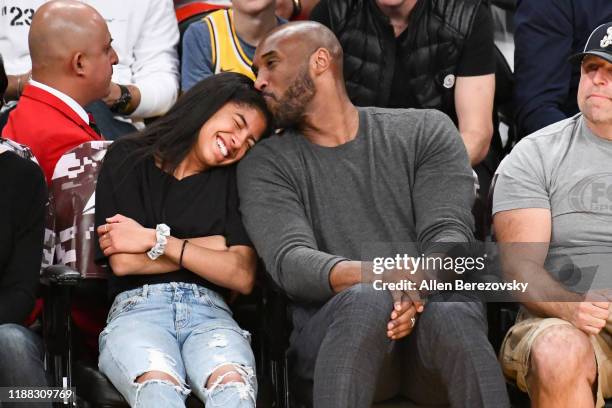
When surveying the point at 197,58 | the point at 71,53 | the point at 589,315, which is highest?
the point at 71,53

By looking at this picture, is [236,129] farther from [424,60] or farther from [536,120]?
[536,120]

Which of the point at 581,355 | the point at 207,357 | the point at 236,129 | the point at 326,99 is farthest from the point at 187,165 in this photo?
the point at 581,355

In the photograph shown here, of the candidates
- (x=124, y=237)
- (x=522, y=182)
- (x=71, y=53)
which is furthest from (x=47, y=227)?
(x=522, y=182)

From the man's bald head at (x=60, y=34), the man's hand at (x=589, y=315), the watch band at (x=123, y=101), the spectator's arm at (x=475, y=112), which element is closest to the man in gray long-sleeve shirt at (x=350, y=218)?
the man's hand at (x=589, y=315)

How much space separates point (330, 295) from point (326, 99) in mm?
779

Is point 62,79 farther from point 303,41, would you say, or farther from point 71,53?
point 303,41

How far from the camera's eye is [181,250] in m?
3.54

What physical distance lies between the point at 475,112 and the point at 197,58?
1.21 m

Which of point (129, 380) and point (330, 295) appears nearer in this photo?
point (129, 380)

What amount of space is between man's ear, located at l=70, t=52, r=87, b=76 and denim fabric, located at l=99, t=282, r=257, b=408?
104 centimetres

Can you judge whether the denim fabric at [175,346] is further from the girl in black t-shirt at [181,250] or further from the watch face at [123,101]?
the watch face at [123,101]

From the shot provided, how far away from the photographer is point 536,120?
4.67 m

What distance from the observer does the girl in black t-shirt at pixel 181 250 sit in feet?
10.7

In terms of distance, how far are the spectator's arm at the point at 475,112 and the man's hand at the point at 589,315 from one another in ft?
3.74
